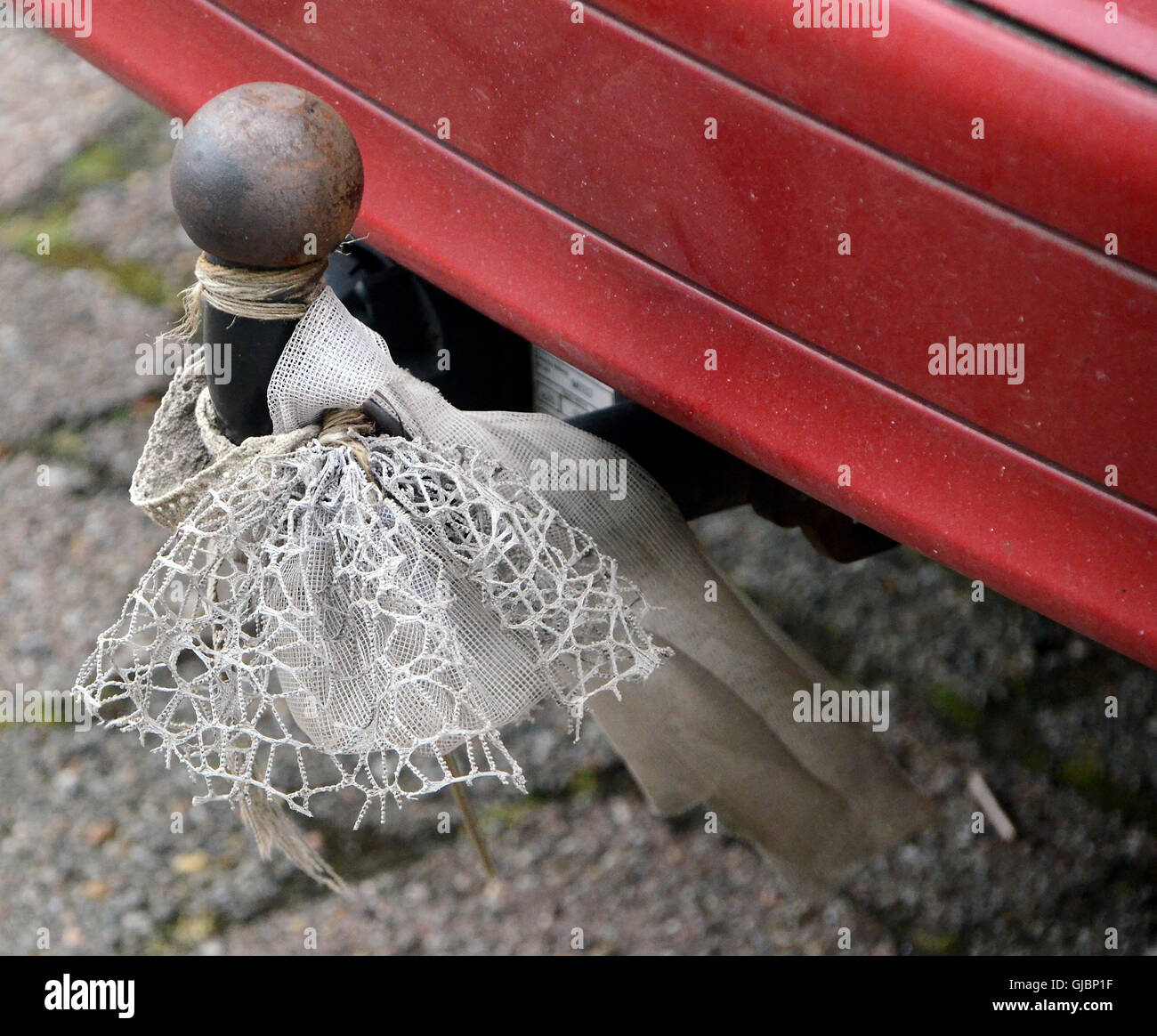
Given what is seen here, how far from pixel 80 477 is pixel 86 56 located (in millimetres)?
871

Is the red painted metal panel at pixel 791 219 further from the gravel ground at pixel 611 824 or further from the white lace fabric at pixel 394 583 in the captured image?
the gravel ground at pixel 611 824

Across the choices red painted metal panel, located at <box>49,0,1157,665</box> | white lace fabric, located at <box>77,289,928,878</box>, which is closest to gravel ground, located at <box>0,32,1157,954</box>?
white lace fabric, located at <box>77,289,928,878</box>

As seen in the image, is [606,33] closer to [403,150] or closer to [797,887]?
[403,150]

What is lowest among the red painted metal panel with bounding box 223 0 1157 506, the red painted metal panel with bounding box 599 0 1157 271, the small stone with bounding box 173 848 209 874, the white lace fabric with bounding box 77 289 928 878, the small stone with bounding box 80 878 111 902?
the small stone with bounding box 80 878 111 902

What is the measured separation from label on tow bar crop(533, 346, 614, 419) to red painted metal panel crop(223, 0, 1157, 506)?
1.14 feet

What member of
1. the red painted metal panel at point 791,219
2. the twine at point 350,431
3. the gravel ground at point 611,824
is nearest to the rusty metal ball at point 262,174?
the twine at point 350,431

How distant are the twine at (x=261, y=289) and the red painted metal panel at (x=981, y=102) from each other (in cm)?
45

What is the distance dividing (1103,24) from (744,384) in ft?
1.62

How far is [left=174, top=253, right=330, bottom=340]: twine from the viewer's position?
4.13 ft

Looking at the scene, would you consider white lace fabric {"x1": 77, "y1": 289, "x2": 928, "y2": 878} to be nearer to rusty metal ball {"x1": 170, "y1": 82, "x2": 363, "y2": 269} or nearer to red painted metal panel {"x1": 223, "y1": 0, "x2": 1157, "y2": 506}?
rusty metal ball {"x1": 170, "y1": 82, "x2": 363, "y2": 269}

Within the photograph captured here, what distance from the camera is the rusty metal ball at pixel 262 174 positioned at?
1.16 metres

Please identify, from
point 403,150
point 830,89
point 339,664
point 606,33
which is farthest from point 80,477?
point 830,89

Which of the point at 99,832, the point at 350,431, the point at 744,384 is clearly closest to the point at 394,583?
the point at 350,431

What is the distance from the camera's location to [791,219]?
132cm
